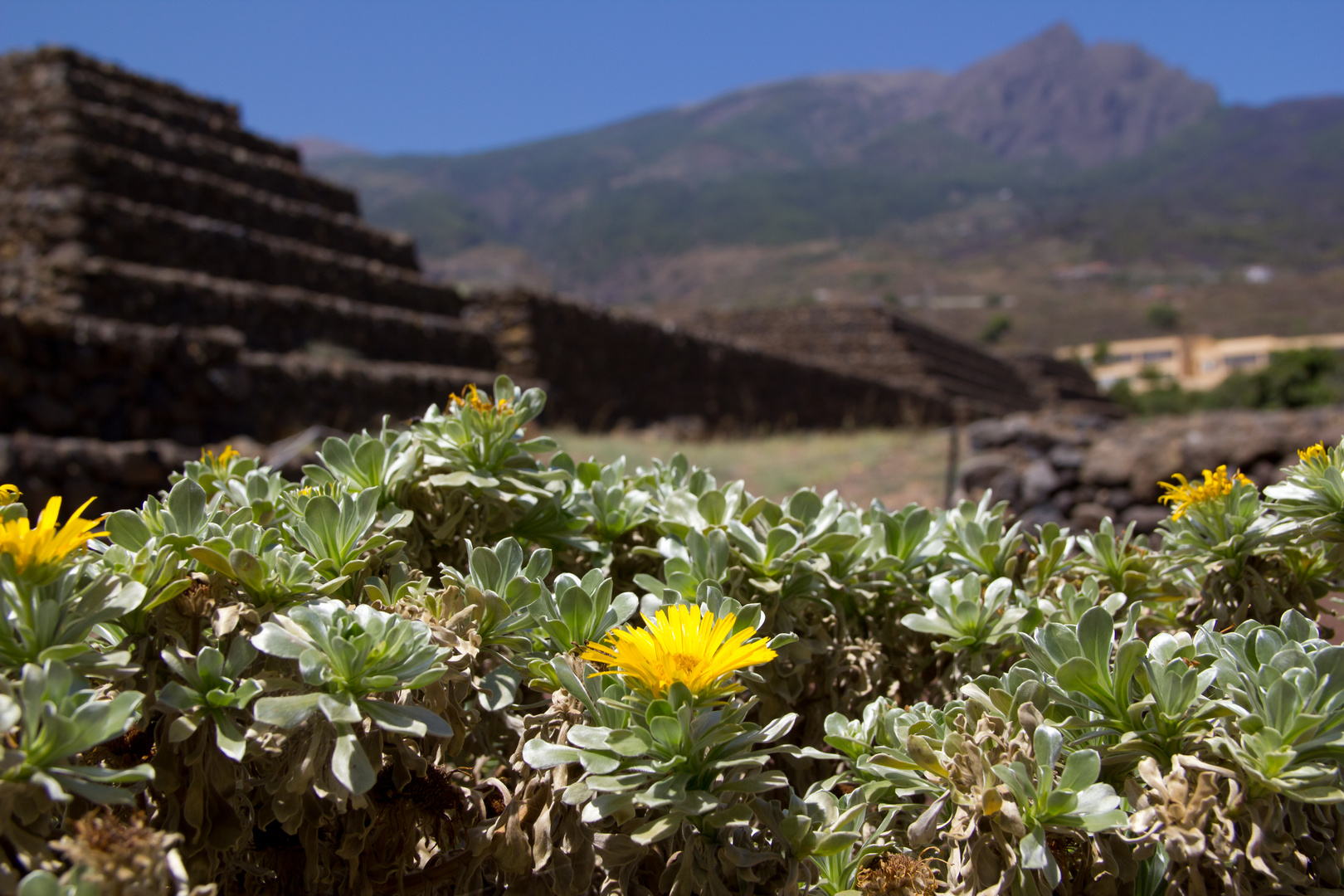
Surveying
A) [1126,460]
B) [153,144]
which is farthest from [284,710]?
[153,144]

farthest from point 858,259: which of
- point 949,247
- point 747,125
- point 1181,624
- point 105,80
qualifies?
point 747,125

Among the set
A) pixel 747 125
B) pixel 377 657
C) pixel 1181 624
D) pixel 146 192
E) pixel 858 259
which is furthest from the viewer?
pixel 747 125

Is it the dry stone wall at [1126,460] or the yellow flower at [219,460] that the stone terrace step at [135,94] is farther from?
the yellow flower at [219,460]

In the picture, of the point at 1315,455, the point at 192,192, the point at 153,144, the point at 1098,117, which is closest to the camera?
the point at 1315,455

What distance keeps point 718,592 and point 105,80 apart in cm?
1083

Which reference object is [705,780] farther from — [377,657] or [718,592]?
[377,657]

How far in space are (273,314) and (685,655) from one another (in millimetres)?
7602

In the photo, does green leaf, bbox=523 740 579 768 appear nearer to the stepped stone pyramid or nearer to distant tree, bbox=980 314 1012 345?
the stepped stone pyramid

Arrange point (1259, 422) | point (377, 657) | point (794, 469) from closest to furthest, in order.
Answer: point (377, 657) → point (1259, 422) → point (794, 469)

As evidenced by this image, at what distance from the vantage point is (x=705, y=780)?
72 centimetres

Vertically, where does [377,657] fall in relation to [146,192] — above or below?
below

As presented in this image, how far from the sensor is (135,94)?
934 centimetres

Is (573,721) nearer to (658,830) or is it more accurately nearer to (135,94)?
(658,830)

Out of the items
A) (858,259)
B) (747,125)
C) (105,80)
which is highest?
(747,125)
